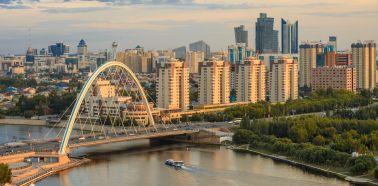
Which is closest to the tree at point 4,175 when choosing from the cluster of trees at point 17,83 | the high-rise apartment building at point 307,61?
the high-rise apartment building at point 307,61

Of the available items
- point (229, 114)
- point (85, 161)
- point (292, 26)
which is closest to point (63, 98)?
point (229, 114)

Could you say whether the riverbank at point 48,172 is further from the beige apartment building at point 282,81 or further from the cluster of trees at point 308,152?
the beige apartment building at point 282,81

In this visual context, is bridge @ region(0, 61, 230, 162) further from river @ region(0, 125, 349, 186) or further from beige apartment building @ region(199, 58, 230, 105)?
beige apartment building @ region(199, 58, 230, 105)

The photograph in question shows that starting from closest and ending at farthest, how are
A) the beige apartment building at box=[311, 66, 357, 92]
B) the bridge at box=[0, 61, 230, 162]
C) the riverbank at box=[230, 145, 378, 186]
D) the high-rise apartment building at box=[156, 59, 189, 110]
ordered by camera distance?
1. the riverbank at box=[230, 145, 378, 186]
2. the bridge at box=[0, 61, 230, 162]
3. the high-rise apartment building at box=[156, 59, 189, 110]
4. the beige apartment building at box=[311, 66, 357, 92]

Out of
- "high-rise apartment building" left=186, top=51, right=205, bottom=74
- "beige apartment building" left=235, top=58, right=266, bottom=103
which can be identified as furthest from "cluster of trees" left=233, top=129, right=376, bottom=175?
"high-rise apartment building" left=186, top=51, right=205, bottom=74

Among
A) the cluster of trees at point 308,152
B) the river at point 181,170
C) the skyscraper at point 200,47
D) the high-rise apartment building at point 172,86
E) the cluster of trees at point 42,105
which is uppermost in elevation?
the skyscraper at point 200,47

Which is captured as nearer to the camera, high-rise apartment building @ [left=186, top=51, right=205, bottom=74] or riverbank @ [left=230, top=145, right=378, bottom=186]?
riverbank @ [left=230, top=145, right=378, bottom=186]
